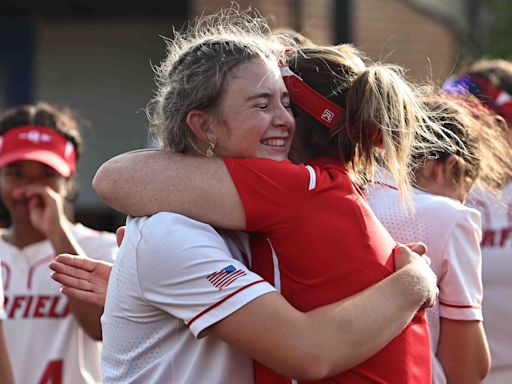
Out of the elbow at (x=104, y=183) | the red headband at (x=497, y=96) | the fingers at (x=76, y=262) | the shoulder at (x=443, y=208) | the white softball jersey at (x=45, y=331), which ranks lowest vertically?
the white softball jersey at (x=45, y=331)

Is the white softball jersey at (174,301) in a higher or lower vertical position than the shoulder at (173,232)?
lower

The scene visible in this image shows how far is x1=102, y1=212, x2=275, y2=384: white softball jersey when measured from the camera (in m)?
2.23

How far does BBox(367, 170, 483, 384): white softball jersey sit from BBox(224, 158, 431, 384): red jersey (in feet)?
1.67

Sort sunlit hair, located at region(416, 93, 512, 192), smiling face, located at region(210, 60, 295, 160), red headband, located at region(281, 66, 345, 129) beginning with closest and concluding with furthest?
smiling face, located at region(210, 60, 295, 160) < red headband, located at region(281, 66, 345, 129) < sunlit hair, located at region(416, 93, 512, 192)

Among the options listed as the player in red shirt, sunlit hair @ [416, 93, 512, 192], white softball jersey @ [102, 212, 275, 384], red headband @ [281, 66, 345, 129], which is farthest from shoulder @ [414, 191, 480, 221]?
white softball jersey @ [102, 212, 275, 384]

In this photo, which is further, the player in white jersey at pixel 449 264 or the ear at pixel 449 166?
the ear at pixel 449 166

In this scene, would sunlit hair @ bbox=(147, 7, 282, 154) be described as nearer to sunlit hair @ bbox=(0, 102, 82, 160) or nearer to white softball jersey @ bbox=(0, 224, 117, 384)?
white softball jersey @ bbox=(0, 224, 117, 384)

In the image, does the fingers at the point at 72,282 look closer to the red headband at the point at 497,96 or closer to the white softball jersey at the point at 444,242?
the white softball jersey at the point at 444,242

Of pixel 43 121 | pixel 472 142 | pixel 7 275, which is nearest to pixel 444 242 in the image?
pixel 472 142

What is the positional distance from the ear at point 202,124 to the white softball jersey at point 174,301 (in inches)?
10.0

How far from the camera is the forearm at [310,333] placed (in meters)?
2.18

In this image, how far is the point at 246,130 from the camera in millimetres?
2443

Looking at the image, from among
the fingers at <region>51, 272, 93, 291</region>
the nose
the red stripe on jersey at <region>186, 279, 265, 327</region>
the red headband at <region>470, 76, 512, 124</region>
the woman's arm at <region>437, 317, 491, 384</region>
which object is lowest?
the woman's arm at <region>437, 317, 491, 384</region>

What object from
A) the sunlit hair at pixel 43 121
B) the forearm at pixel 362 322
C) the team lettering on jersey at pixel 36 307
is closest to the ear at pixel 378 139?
the forearm at pixel 362 322
